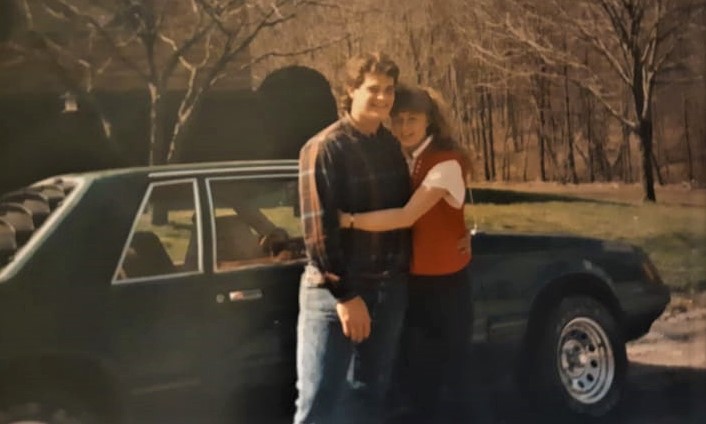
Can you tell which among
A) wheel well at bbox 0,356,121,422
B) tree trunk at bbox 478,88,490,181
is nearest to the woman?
tree trunk at bbox 478,88,490,181

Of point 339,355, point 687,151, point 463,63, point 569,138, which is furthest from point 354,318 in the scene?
point 687,151

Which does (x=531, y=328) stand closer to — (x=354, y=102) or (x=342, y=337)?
(x=342, y=337)

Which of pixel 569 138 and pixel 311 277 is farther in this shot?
pixel 569 138

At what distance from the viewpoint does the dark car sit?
222 cm

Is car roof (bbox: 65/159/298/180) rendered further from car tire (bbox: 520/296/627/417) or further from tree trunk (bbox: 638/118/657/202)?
tree trunk (bbox: 638/118/657/202)

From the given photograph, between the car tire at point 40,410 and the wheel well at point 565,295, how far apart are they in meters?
1.25

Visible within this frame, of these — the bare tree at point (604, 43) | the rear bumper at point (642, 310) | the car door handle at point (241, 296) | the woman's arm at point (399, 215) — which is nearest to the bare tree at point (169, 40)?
the car door handle at point (241, 296)

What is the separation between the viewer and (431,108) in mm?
2621

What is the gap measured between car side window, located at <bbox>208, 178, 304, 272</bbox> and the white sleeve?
374 millimetres

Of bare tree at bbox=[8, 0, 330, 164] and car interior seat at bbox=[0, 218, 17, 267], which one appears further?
bare tree at bbox=[8, 0, 330, 164]

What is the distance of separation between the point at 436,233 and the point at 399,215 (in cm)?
13

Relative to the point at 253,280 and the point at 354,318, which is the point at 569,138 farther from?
A: the point at 253,280

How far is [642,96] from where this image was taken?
9.80 ft

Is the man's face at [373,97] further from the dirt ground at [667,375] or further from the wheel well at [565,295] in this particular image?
the dirt ground at [667,375]
